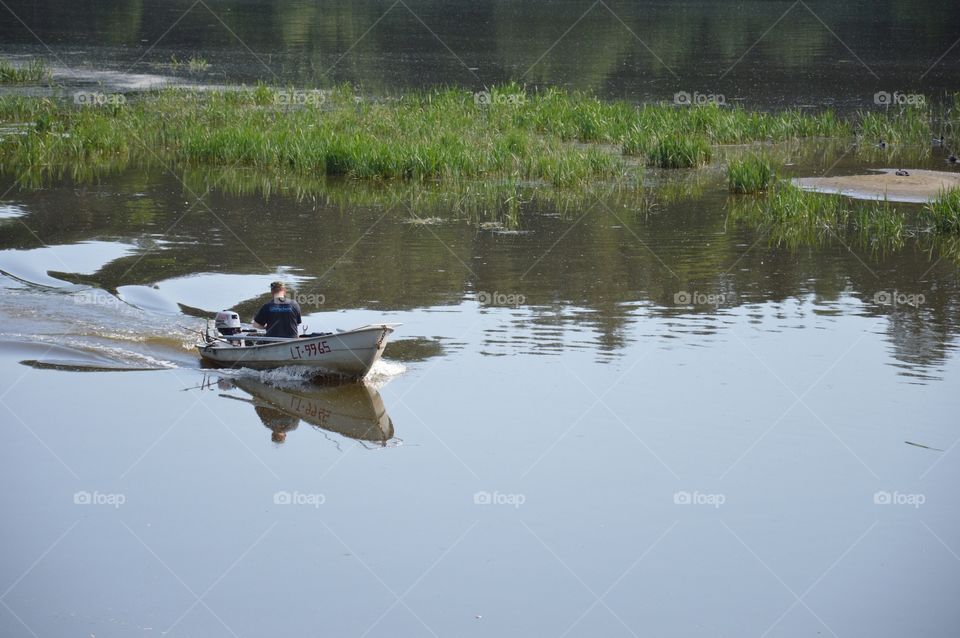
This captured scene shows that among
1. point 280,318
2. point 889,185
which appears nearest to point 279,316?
point 280,318

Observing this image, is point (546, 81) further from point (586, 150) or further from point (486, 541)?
point (486, 541)

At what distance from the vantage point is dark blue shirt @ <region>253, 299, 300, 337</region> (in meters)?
17.1

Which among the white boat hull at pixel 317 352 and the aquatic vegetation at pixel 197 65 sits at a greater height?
the aquatic vegetation at pixel 197 65

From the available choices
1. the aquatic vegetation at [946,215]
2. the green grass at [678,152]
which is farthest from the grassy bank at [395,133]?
the aquatic vegetation at [946,215]

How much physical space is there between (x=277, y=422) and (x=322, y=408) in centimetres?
78

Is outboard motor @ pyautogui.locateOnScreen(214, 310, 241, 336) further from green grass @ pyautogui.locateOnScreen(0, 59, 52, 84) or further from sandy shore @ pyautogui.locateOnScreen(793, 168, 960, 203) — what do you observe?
green grass @ pyautogui.locateOnScreen(0, 59, 52, 84)

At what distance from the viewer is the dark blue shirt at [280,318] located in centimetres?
1712

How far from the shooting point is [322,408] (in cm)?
1614

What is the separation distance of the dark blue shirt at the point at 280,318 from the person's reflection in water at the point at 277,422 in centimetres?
139

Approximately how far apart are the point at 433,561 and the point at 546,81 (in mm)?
36008

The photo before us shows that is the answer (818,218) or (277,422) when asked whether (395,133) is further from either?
(277,422)

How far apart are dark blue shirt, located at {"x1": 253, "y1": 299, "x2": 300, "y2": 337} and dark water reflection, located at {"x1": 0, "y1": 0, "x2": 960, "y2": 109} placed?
25.8m

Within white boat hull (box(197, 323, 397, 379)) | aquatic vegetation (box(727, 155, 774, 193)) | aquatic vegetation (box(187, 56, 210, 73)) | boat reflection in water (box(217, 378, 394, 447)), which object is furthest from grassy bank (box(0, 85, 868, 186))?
boat reflection in water (box(217, 378, 394, 447))

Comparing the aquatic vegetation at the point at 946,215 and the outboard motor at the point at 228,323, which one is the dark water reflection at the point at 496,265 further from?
the outboard motor at the point at 228,323
